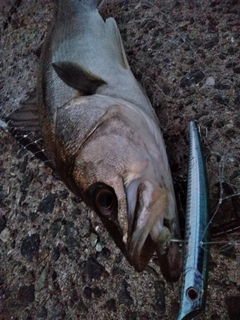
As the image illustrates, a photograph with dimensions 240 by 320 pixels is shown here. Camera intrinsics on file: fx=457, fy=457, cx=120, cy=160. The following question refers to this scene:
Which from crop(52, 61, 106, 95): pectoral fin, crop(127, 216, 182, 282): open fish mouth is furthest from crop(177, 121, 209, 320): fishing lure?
crop(52, 61, 106, 95): pectoral fin

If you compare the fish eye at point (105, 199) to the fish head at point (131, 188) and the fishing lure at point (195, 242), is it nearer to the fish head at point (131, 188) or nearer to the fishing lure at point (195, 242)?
the fish head at point (131, 188)

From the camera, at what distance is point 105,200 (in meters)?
2.05

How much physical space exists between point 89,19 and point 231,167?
1493mm

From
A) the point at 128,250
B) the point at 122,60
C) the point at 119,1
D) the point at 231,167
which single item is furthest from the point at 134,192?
the point at 119,1

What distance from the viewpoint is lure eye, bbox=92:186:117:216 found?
203 cm

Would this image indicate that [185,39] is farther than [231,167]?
Yes

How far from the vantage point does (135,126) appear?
2.30 metres

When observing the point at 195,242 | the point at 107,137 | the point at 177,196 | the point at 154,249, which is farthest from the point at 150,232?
the point at 107,137

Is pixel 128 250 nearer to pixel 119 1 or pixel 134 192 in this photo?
pixel 134 192

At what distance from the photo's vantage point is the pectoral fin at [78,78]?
2562 mm

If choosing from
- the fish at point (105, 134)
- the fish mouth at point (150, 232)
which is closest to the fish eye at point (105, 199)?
the fish at point (105, 134)

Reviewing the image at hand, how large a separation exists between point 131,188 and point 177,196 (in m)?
0.36

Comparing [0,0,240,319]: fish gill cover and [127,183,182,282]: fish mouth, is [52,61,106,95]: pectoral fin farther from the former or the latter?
[127,183,182,282]: fish mouth

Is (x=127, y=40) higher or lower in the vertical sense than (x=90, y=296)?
higher
